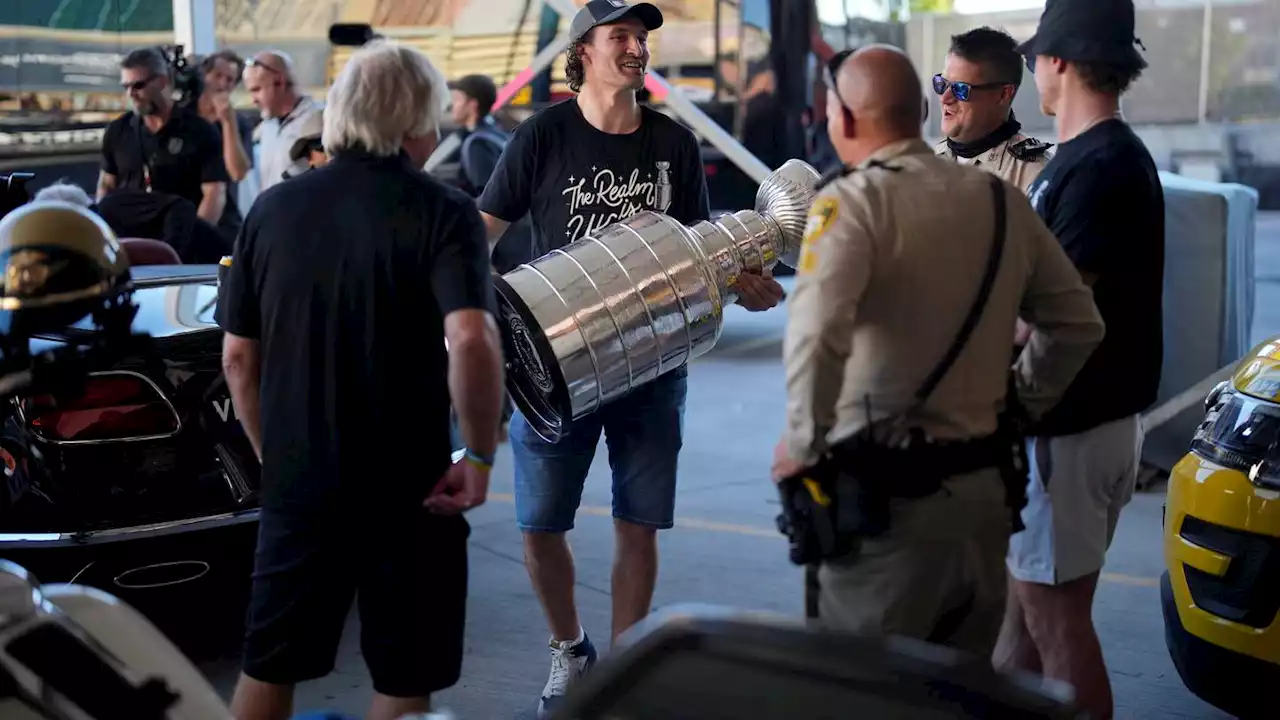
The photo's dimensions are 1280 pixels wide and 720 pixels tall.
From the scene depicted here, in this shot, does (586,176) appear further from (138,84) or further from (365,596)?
(138,84)

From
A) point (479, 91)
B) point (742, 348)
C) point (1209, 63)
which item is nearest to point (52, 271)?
point (479, 91)

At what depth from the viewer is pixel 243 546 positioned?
13.9 ft

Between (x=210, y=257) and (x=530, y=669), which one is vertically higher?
(x=210, y=257)

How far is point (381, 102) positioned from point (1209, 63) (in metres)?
18.9

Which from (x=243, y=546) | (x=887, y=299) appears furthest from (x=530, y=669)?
(x=887, y=299)

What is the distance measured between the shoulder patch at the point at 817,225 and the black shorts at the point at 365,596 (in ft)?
3.24

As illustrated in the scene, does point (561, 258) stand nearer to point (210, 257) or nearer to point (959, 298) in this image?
point (959, 298)

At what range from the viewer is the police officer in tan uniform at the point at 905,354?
260cm

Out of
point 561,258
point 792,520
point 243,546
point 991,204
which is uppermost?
point 991,204

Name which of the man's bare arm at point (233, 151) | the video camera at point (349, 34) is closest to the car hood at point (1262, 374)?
the video camera at point (349, 34)

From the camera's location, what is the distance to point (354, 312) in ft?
9.41

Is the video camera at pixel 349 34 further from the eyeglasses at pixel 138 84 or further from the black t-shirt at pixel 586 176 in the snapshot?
the black t-shirt at pixel 586 176

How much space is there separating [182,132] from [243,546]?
3952 mm

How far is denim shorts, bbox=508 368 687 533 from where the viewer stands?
404 cm
